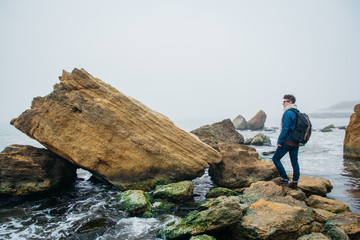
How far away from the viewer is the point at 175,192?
8383mm

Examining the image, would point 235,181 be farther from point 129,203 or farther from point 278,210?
point 129,203

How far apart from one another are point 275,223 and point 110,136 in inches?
290

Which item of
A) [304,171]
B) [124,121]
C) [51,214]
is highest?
[124,121]

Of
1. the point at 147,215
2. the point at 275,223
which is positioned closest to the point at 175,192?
the point at 147,215

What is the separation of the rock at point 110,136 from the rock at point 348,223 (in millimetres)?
5327

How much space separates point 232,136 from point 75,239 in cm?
1437

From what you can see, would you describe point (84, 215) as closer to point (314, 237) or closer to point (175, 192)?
point (175, 192)

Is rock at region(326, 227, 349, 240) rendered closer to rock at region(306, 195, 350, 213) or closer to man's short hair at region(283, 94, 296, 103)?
rock at region(306, 195, 350, 213)

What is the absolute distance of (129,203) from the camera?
7.67 metres

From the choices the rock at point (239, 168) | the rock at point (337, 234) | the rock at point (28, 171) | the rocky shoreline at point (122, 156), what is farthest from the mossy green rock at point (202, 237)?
the rock at point (28, 171)

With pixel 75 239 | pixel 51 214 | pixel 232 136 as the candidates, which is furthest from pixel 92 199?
pixel 232 136

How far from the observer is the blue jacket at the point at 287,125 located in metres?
7.31

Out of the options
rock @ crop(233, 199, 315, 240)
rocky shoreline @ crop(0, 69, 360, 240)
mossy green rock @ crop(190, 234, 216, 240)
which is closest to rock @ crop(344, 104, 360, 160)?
rocky shoreline @ crop(0, 69, 360, 240)

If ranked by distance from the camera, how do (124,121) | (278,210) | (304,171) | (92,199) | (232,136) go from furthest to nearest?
(232,136)
(304,171)
(124,121)
(92,199)
(278,210)
